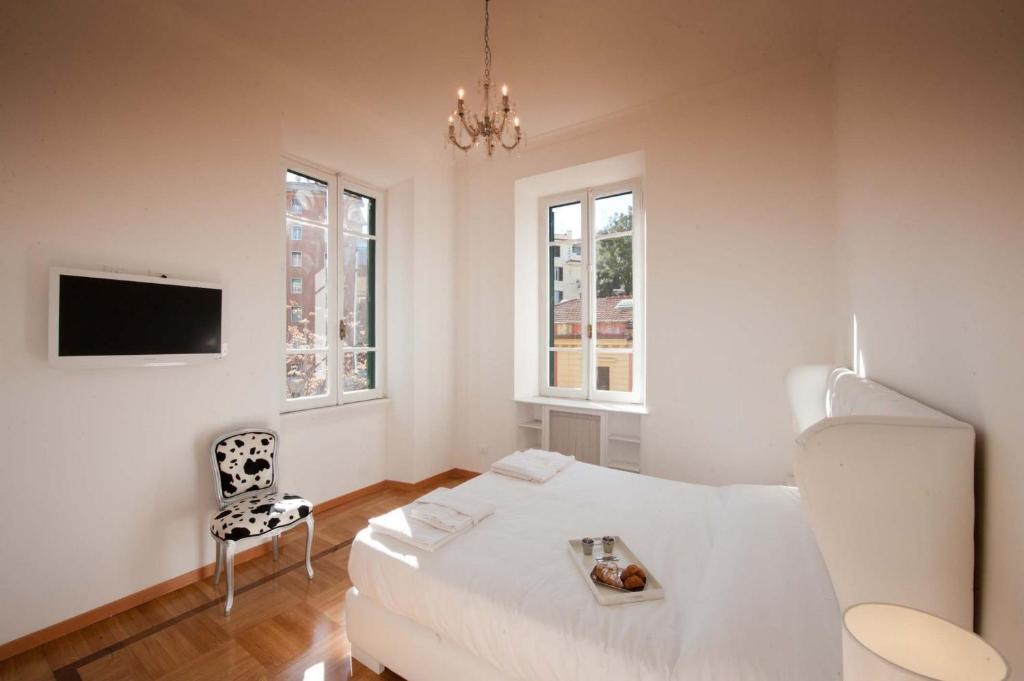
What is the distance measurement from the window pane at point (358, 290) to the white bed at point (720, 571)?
2380mm

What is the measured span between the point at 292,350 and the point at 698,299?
3.22m

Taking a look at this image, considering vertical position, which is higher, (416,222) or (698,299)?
(416,222)

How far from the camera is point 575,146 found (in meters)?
3.80

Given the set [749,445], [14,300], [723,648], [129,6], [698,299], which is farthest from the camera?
[698,299]

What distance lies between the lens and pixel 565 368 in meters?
4.30

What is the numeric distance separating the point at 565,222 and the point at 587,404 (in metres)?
1.87

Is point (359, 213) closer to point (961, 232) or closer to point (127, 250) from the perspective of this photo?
point (127, 250)

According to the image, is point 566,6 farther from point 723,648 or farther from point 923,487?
point 723,648

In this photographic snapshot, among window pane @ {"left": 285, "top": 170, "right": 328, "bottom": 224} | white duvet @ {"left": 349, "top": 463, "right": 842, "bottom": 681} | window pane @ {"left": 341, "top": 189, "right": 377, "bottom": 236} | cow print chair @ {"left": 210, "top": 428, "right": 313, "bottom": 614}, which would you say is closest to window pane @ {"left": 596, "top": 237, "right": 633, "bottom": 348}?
white duvet @ {"left": 349, "top": 463, "right": 842, "bottom": 681}

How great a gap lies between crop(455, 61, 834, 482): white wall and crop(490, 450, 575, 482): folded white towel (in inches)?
42.7

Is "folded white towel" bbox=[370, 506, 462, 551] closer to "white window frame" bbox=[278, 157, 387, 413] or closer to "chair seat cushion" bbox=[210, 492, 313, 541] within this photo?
"chair seat cushion" bbox=[210, 492, 313, 541]

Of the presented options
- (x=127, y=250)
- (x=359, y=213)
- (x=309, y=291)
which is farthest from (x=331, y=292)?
(x=127, y=250)

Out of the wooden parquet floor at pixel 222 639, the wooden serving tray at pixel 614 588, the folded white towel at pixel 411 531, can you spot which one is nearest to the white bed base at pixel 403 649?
the wooden parquet floor at pixel 222 639

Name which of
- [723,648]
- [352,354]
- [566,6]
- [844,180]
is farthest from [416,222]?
[723,648]
